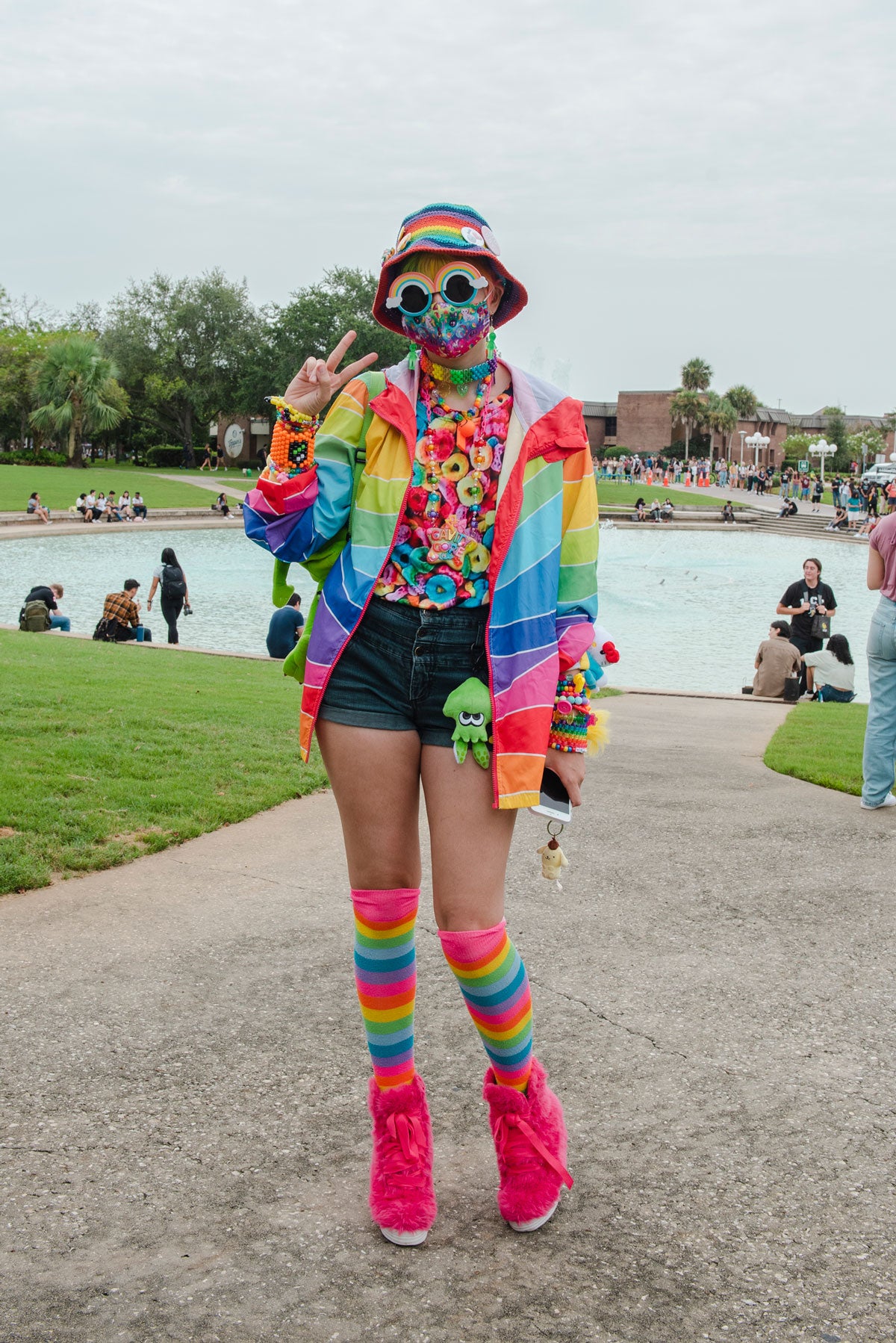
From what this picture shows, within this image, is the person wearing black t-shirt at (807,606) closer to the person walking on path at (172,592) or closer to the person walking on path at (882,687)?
the person walking on path at (882,687)

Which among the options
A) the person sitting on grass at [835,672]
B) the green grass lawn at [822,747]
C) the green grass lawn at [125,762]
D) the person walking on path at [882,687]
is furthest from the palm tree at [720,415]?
the person walking on path at [882,687]

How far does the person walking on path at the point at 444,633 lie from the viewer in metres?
2.63

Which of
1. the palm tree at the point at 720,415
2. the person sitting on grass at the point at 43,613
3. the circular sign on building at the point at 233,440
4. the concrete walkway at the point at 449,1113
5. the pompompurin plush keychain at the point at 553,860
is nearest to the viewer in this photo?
the concrete walkway at the point at 449,1113

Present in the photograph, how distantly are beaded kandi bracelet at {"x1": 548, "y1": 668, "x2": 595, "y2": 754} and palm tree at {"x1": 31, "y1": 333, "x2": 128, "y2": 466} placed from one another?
63899 mm

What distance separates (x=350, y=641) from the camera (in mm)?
2686

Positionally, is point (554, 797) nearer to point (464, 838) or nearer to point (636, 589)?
point (464, 838)

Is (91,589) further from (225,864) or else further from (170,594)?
(225,864)

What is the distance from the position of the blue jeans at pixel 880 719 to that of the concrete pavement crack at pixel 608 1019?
11.3ft

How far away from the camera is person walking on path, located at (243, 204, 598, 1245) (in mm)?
2627

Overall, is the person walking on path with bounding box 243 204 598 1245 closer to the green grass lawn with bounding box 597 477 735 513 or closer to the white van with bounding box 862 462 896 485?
the green grass lawn with bounding box 597 477 735 513

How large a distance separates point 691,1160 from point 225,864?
9.77 ft

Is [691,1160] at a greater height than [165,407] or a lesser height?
lesser

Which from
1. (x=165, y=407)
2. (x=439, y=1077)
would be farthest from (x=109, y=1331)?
(x=165, y=407)

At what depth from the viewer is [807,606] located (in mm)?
13359
